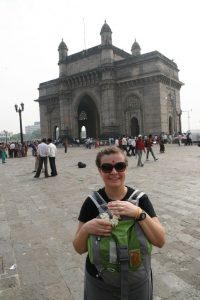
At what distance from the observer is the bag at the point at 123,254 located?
1667mm

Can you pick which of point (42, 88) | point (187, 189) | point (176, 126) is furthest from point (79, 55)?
point (187, 189)

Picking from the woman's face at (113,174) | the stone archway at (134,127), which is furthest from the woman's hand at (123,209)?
the stone archway at (134,127)

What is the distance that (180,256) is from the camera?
13.0ft

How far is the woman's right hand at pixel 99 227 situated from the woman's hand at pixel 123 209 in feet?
0.22

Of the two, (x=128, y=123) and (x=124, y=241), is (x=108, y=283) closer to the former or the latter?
(x=124, y=241)

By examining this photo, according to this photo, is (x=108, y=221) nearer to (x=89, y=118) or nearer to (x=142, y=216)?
(x=142, y=216)

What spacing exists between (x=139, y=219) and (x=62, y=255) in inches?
109

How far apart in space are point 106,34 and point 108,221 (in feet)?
140

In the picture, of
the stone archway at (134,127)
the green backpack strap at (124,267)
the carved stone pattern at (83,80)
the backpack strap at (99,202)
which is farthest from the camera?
the carved stone pattern at (83,80)

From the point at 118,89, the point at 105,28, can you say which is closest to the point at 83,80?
the point at 118,89

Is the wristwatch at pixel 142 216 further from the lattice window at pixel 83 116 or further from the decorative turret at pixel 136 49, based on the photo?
the lattice window at pixel 83 116

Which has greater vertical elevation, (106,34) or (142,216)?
(106,34)

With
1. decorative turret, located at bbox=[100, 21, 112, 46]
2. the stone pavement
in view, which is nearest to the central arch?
decorative turret, located at bbox=[100, 21, 112, 46]

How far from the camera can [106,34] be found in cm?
4141
